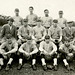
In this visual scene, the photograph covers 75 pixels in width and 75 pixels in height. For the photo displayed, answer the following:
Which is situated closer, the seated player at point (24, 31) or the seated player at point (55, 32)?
the seated player at point (24, 31)

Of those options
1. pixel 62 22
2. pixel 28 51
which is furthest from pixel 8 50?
pixel 62 22

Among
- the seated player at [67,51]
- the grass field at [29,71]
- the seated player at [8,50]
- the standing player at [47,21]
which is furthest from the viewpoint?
the standing player at [47,21]

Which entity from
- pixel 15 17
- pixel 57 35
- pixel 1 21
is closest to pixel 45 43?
pixel 57 35

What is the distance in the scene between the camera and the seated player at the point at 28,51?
9881mm

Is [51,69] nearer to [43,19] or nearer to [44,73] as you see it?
[44,73]

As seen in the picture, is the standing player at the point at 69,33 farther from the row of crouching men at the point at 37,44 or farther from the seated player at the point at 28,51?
the seated player at the point at 28,51

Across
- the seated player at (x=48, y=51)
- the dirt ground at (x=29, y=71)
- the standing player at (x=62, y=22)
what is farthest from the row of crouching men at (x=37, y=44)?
the standing player at (x=62, y=22)

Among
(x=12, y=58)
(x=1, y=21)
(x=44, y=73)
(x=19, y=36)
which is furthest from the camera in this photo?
(x=1, y=21)

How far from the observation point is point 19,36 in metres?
11.4

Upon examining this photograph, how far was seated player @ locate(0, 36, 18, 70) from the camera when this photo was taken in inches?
385

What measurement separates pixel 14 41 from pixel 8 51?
28.6 inches

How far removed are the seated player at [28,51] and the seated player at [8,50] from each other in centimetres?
43

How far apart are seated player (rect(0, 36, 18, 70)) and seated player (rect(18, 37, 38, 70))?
429 millimetres

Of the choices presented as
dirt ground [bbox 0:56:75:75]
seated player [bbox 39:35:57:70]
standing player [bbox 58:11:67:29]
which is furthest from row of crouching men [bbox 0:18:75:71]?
standing player [bbox 58:11:67:29]
